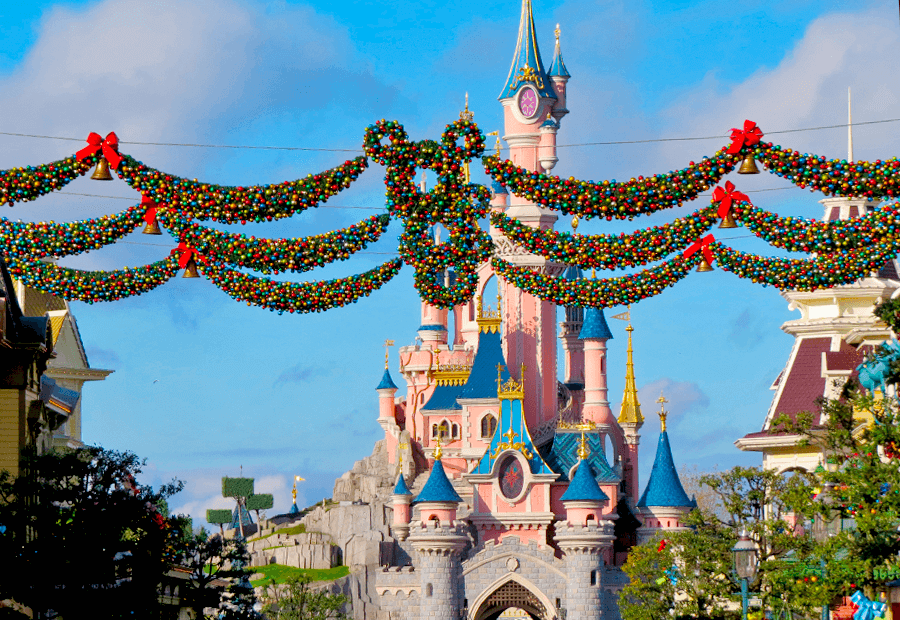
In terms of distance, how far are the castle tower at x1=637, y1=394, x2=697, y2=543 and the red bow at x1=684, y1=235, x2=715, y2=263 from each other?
62.0 metres

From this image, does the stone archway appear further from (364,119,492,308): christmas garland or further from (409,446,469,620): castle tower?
(364,119,492,308): christmas garland

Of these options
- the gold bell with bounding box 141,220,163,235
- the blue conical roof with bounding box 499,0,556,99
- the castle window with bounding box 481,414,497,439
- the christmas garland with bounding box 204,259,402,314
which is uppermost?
the blue conical roof with bounding box 499,0,556,99

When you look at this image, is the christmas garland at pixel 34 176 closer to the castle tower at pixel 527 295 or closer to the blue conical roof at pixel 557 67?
the castle tower at pixel 527 295

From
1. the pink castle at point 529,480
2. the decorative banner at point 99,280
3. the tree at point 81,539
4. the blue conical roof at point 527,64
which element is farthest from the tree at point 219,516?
the decorative banner at point 99,280

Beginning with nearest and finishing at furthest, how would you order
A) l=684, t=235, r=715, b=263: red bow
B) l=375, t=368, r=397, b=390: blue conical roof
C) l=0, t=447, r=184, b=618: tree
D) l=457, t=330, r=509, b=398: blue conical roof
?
l=684, t=235, r=715, b=263: red bow → l=0, t=447, r=184, b=618: tree → l=457, t=330, r=509, b=398: blue conical roof → l=375, t=368, r=397, b=390: blue conical roof

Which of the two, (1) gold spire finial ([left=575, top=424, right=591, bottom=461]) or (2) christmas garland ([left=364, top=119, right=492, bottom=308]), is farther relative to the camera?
(1) gold spire finial ([left=575, top=424, right=591, bottom=461])

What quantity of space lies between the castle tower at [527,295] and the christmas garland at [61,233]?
63.8m

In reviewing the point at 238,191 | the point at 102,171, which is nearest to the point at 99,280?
the point at 102,171

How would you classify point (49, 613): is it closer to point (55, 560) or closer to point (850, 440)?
point (55, 560)

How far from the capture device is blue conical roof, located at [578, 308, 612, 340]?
90.7 m

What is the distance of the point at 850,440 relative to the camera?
101 ft

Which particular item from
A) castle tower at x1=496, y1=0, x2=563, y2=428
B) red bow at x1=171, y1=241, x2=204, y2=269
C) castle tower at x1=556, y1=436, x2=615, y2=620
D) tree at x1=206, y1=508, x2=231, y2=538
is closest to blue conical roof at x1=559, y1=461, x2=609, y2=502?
castle tower at x1=556, y1=436, x2=615, y2=620

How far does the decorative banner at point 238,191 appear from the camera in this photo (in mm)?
23828

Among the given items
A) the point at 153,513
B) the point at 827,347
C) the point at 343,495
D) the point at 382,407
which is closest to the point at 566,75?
the point at 382,407
